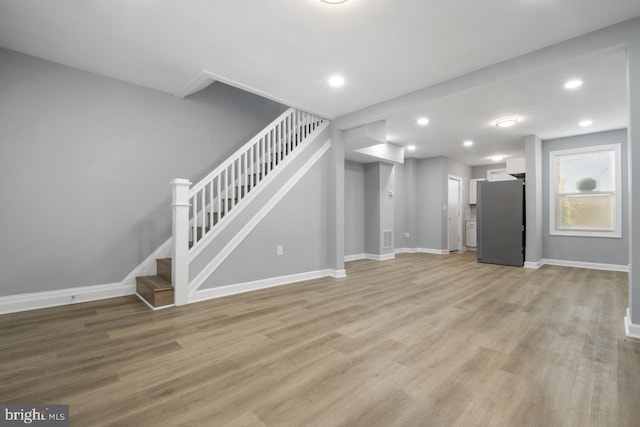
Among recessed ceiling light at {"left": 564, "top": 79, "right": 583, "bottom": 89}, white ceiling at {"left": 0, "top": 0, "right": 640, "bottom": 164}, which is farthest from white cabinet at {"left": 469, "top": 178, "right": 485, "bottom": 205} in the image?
recessed ceiling light at {"left": 564, "top": 79, "right": 583, "bottom": 89}

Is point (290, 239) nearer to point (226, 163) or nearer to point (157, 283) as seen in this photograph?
point (226, 163)

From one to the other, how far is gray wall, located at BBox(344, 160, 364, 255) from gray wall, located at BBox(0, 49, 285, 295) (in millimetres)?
3309

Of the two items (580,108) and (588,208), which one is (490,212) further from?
(580,108)

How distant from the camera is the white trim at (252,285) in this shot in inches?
130

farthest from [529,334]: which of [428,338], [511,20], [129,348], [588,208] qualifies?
[588,208]

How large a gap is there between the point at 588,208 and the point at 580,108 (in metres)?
2.51

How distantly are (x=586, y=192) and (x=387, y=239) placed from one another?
13.2ft

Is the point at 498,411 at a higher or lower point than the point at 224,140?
lower

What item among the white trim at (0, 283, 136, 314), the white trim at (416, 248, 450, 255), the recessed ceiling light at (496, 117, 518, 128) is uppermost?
the recessed ceiling light at (496, 117, 518, 128)

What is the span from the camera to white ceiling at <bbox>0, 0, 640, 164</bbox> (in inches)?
87.4

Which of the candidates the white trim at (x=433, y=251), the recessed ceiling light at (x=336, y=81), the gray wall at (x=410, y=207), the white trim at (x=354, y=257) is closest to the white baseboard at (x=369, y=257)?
the white trim at (x=354, y=257)

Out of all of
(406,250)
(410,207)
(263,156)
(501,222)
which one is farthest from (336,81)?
(406,250)

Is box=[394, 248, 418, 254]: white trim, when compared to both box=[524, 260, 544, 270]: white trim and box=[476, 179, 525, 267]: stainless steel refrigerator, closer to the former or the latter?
box=[476, 179, 525, 267]: stainless steel refrigerator

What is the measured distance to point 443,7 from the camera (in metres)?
2.18
